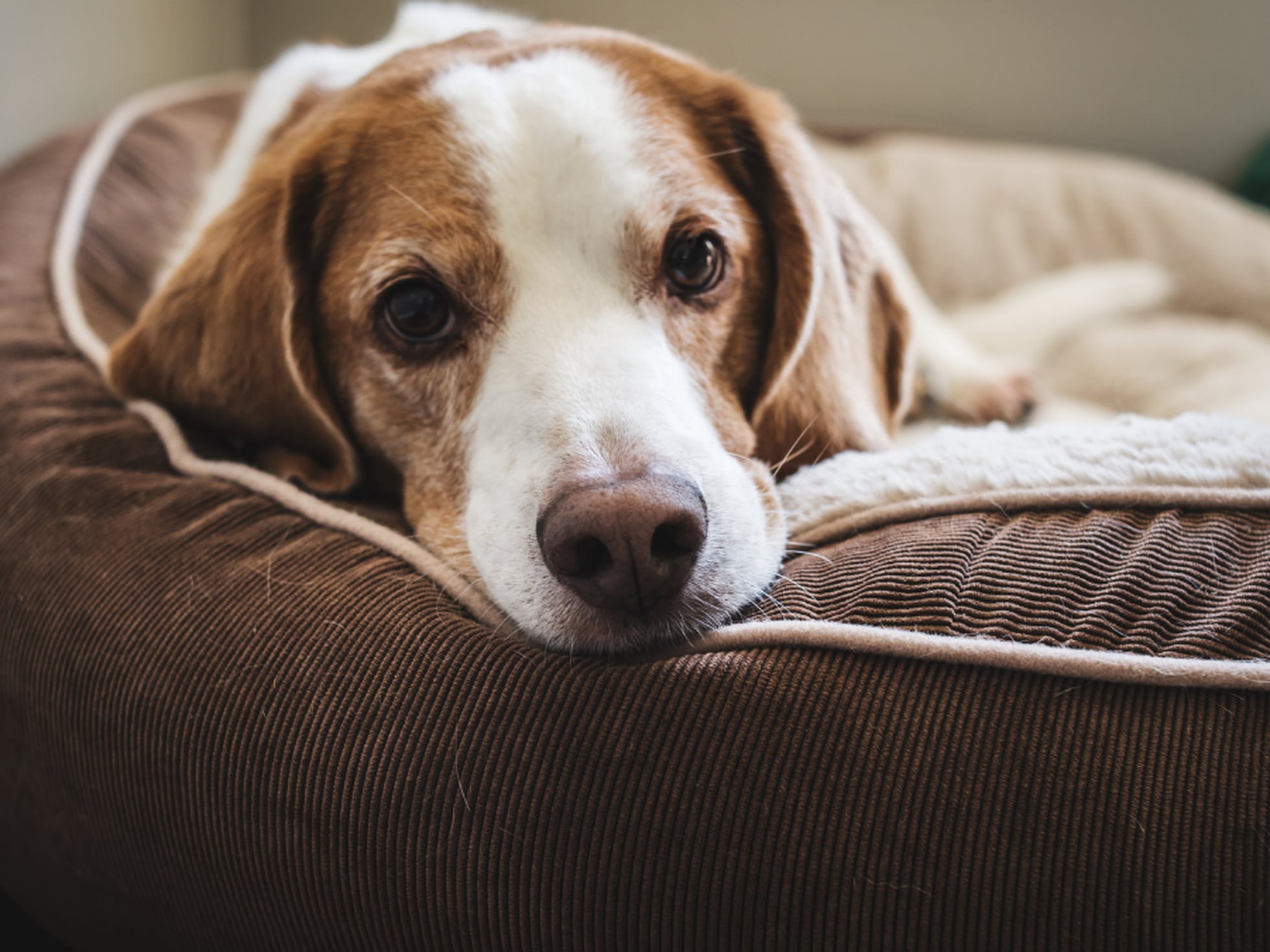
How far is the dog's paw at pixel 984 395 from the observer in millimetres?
2215

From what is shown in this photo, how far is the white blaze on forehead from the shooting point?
1.40 meters

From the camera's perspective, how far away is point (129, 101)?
269 cm

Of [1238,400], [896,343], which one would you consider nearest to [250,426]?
[896,343]

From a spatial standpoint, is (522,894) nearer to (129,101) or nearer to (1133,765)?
(1133,765)

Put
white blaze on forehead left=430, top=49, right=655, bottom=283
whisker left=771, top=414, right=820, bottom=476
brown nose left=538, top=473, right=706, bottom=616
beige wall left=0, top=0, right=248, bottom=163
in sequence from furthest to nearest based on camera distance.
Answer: beige wall left=0, top=0, right=248, bottom=163 → whisker left=771, top=414, right=820, bottom=476 → white blaze on forehead left=430, top=49, right=655, bottom=283 → brown nose left=538, top=473, right=706, bottom=616

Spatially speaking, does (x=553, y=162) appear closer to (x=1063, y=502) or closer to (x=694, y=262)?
(x=694, y=262)

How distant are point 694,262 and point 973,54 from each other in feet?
10.0

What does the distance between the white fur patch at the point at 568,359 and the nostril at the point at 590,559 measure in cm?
4

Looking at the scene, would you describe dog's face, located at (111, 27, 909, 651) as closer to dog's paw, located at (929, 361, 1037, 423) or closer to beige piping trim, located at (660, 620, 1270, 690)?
beige piping trim, located at (660, 620, 1270, 690)

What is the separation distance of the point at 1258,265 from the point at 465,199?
8.88ft

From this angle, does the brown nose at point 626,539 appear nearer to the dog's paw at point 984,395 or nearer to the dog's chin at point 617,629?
the dog's chin at point 617,629

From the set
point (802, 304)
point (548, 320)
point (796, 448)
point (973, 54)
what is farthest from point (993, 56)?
point (548, 320)

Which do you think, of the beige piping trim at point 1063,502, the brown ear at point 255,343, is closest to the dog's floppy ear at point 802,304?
the beige piping trim at point 1063,502

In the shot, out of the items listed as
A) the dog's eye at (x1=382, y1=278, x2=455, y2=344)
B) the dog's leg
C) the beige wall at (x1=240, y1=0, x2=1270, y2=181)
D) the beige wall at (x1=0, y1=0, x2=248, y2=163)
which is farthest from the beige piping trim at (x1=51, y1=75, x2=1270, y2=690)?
the beige wall at (x1=240, y1=0, x2=1270, y2=181)
